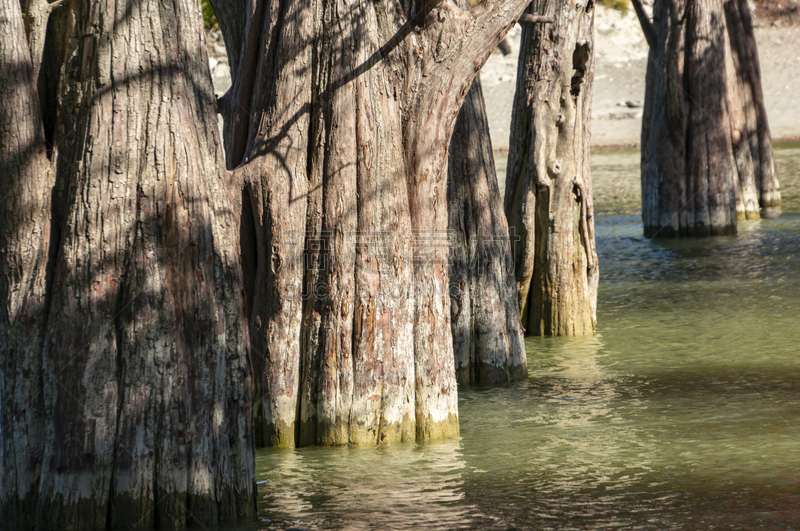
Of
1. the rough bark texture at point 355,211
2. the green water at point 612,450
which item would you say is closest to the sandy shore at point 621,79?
the green water at point 612,450

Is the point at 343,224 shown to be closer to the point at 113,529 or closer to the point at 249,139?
the point at 249,139

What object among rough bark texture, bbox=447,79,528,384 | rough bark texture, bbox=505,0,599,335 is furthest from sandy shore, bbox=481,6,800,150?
rough bark texture, bbox=447,79,528,384

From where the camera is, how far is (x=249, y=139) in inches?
222

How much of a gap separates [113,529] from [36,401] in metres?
0.61

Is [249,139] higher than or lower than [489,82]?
lower

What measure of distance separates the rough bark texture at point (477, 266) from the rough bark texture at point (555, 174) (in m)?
1.33

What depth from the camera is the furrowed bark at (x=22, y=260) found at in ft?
13.1

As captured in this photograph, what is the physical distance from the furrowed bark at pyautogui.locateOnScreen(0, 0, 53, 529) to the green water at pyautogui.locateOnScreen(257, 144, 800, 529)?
1.04 meters

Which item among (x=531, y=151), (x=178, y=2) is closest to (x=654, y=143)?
(x=531, y=151)

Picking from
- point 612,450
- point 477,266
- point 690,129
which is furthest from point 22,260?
point 690,129

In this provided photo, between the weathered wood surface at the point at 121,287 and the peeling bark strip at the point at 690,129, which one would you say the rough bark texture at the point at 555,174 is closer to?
the weathered wood surface at the point at 121,287

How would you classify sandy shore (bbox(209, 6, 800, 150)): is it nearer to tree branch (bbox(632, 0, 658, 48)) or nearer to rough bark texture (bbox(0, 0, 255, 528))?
tree branch (bbox(632, 0, 658, 48))

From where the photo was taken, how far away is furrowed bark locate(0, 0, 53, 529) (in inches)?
157

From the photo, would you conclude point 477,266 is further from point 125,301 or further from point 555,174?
point 125,301
